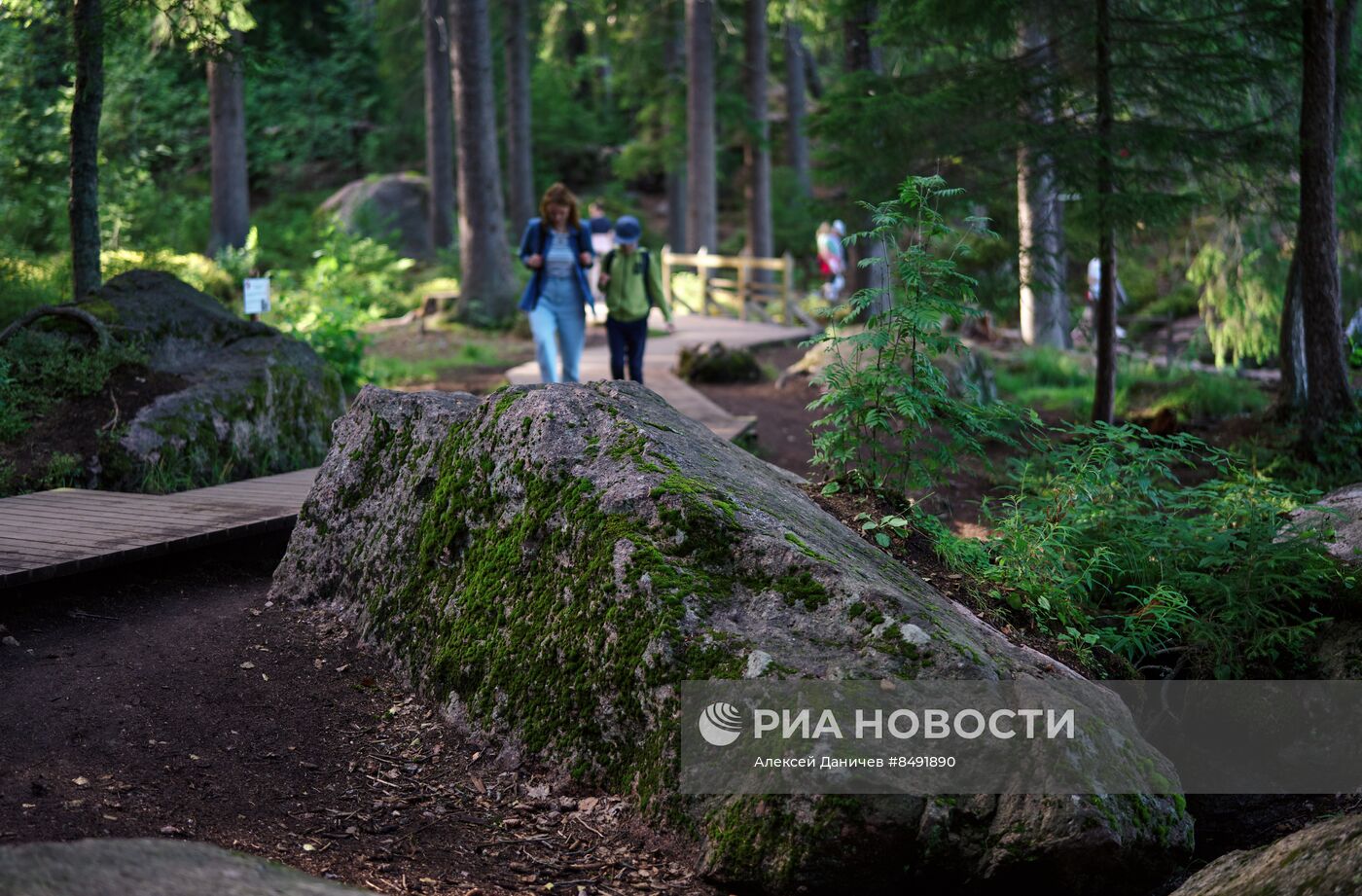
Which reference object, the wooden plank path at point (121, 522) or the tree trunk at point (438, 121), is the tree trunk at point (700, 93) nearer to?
the tree trunk at point (438, 121)

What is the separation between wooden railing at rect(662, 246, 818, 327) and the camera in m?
22.9

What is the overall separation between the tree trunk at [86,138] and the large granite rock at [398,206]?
1893 centimetres

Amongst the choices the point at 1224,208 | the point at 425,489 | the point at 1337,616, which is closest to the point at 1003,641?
the point at 1337,616

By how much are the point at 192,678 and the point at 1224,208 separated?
32.3 feet

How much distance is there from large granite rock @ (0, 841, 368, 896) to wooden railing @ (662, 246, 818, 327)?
65.1 ft

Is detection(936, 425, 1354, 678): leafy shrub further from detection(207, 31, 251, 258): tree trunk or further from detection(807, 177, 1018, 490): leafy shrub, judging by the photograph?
detection(207, 31, 251, 258): tree trunk

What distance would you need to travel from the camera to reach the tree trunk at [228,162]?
2088 cm

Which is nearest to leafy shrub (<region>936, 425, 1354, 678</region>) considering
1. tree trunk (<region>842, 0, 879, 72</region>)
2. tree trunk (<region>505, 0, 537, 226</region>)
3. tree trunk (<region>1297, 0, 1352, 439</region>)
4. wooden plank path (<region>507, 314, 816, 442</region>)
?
wooden plank path (<region>507, 314, 816, 442</region>)

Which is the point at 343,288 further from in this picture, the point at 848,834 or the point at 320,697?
the point at 848,834

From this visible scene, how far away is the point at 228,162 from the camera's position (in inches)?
842

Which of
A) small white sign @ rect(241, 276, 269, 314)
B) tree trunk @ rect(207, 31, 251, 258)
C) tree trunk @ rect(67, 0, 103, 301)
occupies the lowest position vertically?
small white sign @ rect(241, 276, 269, 314)

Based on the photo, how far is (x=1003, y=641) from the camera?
14.8 feet

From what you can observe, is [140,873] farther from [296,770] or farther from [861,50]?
[861,50]

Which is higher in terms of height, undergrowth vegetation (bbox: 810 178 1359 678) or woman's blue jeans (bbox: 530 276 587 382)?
woman's blue jeans (bbox: 530 276 587 382)
